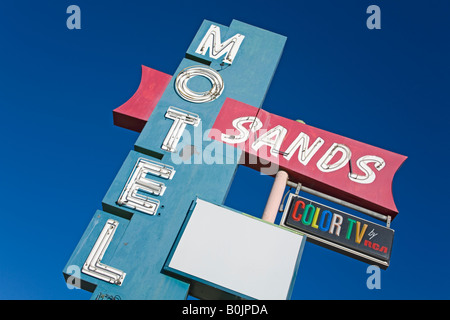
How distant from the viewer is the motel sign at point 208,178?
11445mm

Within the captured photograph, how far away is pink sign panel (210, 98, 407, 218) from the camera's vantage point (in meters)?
14.7

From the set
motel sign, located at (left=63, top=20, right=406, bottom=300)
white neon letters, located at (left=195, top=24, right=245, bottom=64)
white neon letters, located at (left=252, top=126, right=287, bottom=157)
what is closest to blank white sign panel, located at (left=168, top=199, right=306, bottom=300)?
motel sign, located at (left=63, top=20, right=406, bottom=300)

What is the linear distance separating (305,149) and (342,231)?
11.2ft

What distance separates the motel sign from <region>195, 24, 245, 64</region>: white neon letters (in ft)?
0.14

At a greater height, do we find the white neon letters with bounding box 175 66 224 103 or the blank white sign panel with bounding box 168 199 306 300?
the white neon letters with bounding box 175 66 224 103

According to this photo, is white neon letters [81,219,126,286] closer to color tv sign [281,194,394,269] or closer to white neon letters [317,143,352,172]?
color tv sign [281,194,394,269]

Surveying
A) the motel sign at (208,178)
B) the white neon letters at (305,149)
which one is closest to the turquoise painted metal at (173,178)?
the motel sign at (208,178)

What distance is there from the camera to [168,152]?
14148 millimetres

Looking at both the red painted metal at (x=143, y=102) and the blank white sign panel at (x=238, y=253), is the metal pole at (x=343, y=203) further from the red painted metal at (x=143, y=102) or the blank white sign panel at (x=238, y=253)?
the red painted metal at (x=143, y=102)

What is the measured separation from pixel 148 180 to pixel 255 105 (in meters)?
5.32

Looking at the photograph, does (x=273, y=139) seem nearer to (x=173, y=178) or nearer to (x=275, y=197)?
(x=275, y=197)

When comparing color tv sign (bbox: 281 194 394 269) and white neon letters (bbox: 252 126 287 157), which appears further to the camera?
white neon letters (bbox: 252 126 287 157)

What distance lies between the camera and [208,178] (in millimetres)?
13812
